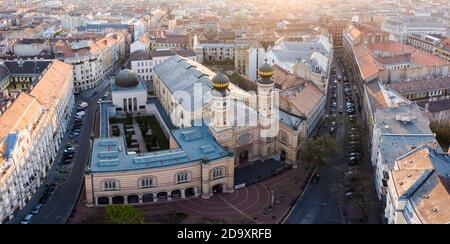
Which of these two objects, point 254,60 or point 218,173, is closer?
point 218,173

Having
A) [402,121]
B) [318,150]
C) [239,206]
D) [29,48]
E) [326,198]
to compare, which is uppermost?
[29,48]

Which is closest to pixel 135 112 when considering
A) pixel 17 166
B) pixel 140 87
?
pixel 140 87

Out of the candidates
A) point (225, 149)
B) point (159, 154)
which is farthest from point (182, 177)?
point (225, 149)

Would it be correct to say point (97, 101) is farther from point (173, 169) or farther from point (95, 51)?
point (173, 169)

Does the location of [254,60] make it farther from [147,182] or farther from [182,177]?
[147,182]

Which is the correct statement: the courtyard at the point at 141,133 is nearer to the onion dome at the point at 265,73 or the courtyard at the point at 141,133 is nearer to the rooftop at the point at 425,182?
the onion dome at the point at 265,73

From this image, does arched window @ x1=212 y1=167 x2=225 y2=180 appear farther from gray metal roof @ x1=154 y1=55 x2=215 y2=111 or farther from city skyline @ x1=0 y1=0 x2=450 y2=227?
gray metal roof @ x1=154 y1=55 x2=215 y2=111

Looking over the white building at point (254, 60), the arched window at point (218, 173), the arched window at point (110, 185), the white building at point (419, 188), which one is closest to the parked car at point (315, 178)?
the white building at point (419, 188)
